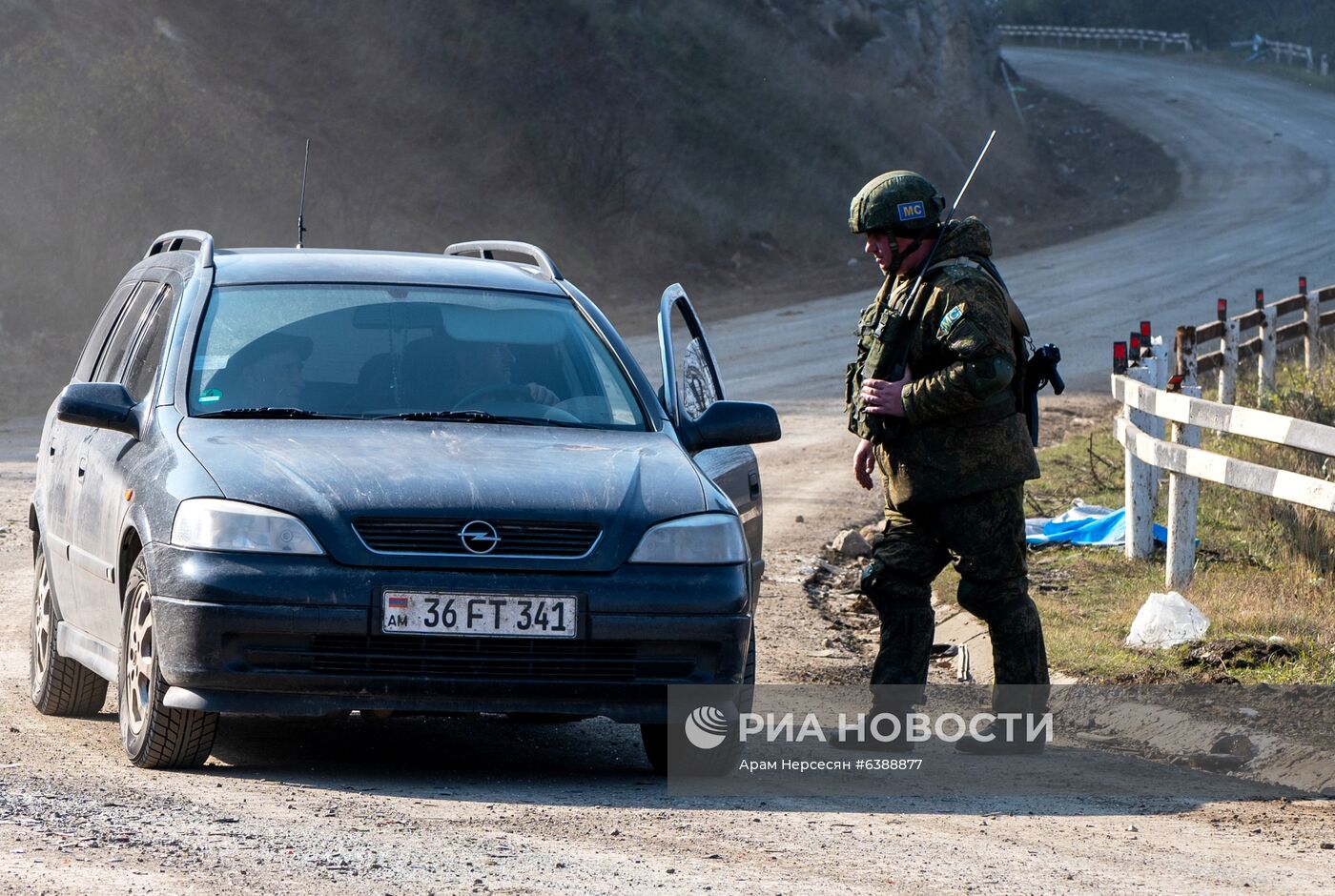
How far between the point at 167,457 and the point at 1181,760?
146 inches

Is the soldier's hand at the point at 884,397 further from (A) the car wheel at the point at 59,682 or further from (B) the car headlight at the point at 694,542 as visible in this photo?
(A) the car wheel at the point at 59,682

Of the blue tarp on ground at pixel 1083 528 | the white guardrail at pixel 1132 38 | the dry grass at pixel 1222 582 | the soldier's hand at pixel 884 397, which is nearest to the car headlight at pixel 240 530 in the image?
the soldier's hand at pixel 884 397

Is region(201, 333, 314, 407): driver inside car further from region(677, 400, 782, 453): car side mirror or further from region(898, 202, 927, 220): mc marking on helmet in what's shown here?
region(898, 202, 927, 220): mc marking on helmet

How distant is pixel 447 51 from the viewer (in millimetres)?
31203

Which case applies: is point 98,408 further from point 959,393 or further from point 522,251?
point 959,393

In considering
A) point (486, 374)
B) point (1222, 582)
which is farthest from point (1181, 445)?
point (486, 374)

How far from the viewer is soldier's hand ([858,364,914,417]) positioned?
6.07 meters

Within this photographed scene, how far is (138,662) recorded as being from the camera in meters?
5.24

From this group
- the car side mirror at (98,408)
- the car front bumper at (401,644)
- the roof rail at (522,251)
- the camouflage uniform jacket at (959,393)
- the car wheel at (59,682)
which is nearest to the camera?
the car front bumper at (401,644)

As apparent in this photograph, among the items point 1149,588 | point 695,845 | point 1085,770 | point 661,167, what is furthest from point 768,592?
point 661,167

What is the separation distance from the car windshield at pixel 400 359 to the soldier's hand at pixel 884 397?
2.57 feet

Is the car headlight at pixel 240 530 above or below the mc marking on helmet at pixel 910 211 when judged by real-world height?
below

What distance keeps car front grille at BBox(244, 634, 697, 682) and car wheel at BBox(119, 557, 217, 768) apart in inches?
12.8

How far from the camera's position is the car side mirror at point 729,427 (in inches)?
235
